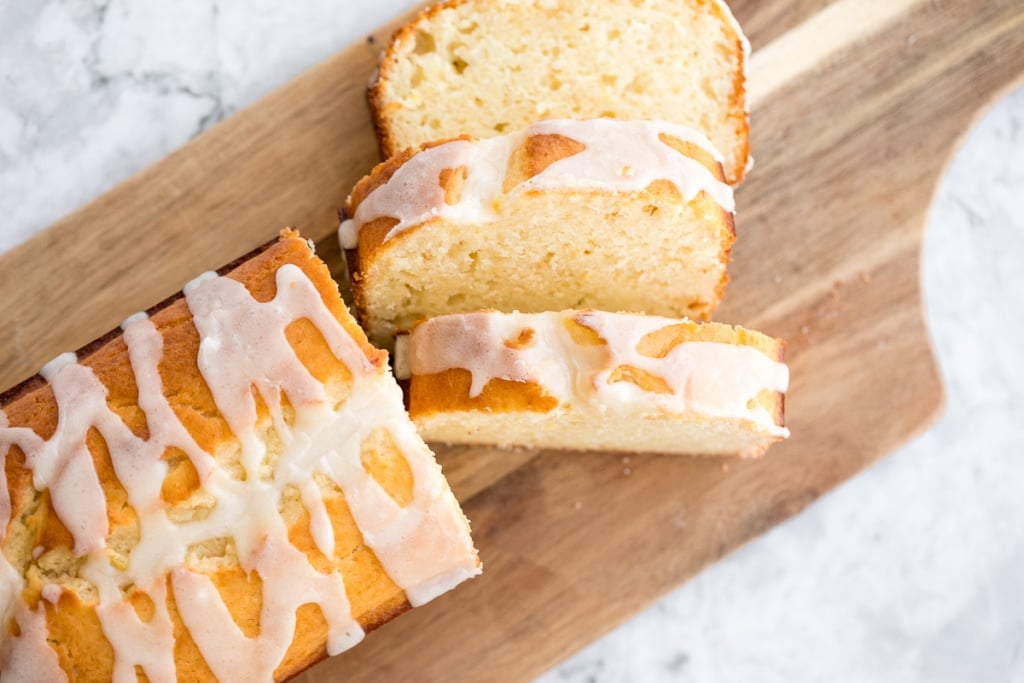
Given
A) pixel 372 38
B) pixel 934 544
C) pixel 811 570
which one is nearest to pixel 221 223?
pixel 372 38

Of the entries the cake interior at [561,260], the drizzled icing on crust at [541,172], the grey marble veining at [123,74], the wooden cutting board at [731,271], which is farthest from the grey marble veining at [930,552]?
the grey marble veining at [123,74]

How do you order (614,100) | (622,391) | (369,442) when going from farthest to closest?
1. (614,100)
2. (622,391)
3. (369,442)

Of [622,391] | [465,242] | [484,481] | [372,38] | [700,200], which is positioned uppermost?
[372,38]

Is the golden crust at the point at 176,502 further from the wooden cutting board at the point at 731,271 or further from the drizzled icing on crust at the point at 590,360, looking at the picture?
the wooden cutting board at the point at 731,271

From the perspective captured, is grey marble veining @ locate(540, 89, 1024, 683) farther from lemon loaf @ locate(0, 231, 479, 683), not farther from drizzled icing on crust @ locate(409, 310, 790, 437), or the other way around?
lemon loaf @ locate(0, 231, 479, 683)

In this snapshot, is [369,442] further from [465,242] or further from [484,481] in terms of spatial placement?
[484,481]
